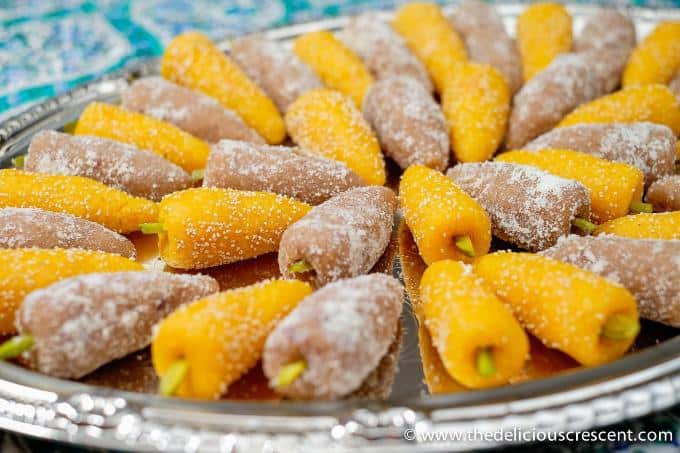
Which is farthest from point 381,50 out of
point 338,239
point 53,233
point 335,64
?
point 53,233

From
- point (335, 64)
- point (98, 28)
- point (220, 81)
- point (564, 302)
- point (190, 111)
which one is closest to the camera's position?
point (564, 302)

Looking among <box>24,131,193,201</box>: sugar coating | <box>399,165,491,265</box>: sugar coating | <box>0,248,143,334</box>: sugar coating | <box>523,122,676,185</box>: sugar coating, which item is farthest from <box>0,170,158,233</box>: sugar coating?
<box>523,122,676,185</box>: sugar coating

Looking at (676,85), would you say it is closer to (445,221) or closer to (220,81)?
(445,221)

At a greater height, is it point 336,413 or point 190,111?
point 190,111

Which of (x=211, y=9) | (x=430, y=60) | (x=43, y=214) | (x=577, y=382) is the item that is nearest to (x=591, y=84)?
(x=430, y=60)

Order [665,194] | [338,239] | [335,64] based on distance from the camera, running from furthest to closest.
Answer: [335,64] → [665,194] → [338,239]

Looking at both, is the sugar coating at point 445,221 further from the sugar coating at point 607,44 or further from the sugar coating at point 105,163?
the sugar coating at point 607,44

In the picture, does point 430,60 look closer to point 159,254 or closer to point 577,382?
point 159,254
